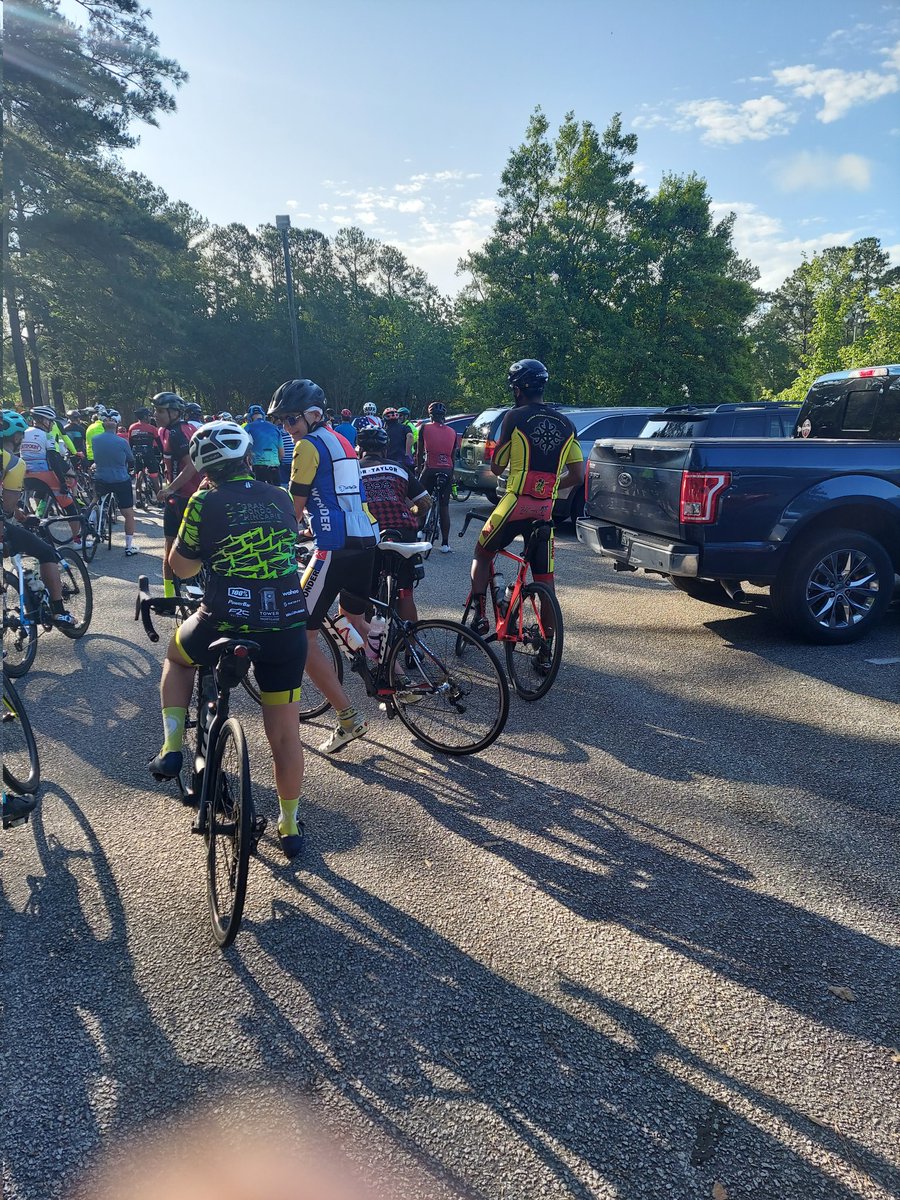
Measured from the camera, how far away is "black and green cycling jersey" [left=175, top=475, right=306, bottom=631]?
123 inches

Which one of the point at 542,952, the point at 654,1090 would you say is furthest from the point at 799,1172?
the point at 542,952

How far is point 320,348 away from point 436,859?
1973 inches

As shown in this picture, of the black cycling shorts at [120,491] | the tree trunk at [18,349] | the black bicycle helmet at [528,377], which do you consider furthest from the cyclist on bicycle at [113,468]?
the tree trunk at [18,349]

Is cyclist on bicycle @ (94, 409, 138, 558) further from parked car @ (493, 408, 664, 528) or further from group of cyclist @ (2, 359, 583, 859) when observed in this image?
parked car @ (493, 408, 664, 528)

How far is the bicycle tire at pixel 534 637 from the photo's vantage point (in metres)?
5.25

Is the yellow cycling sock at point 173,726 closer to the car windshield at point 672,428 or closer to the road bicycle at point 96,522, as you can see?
the car windshield at point 672,428

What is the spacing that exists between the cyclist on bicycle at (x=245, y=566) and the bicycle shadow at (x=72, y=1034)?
1061mm

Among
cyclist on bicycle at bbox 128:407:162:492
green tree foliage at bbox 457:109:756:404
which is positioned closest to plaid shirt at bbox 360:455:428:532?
cyclist on bicycle at bbox 128:407:162:492

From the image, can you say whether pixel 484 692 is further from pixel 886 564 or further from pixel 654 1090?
pixel 886 564

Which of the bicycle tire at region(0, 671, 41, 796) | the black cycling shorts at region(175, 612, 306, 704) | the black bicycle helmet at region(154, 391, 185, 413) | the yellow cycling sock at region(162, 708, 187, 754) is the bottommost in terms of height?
the bicycle tire at region(0, 671, 41, 796)

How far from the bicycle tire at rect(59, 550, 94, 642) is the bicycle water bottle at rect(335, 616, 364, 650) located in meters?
3.52

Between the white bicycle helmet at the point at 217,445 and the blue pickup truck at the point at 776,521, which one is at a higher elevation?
the white bicycle helmet at the point at 217,445

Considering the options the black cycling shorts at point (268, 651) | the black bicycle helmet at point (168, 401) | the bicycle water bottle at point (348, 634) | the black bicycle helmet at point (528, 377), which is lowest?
the bicycle water bottle at point (348, 634)

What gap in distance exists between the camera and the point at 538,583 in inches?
214
